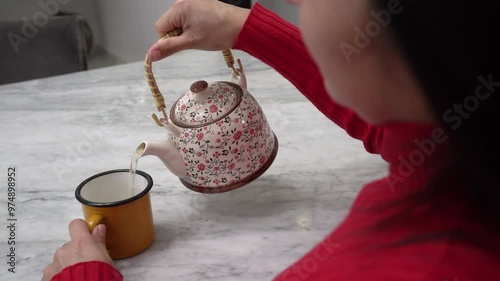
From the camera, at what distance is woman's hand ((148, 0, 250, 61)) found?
2.85 ft

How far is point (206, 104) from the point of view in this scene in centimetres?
79

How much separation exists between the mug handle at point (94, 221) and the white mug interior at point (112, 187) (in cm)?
6

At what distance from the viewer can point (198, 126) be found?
78 cm

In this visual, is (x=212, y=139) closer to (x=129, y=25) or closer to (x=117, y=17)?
(x=129, y=25)

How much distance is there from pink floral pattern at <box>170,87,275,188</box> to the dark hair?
43cm

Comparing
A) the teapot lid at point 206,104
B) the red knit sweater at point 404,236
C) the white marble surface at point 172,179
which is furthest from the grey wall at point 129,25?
the red knit sweater at point 404,236

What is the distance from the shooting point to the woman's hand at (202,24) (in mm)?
869

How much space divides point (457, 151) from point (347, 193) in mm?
520

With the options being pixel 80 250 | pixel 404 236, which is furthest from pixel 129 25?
pixel 404 236

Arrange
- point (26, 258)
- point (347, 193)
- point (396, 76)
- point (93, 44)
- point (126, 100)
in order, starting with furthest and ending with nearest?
1. point (93, 44)
2. point (126, 100)
3. point (347, 193)
4. point (26, 258)
5. point (396, 76)

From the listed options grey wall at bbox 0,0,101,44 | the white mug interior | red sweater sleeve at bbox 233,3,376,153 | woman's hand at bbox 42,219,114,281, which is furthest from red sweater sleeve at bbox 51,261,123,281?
grey wall at bbox 0,0,101,44

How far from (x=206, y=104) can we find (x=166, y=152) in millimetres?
88

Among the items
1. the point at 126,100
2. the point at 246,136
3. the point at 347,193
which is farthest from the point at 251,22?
the point at 126,100

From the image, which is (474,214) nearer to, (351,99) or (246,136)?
(351,99)
